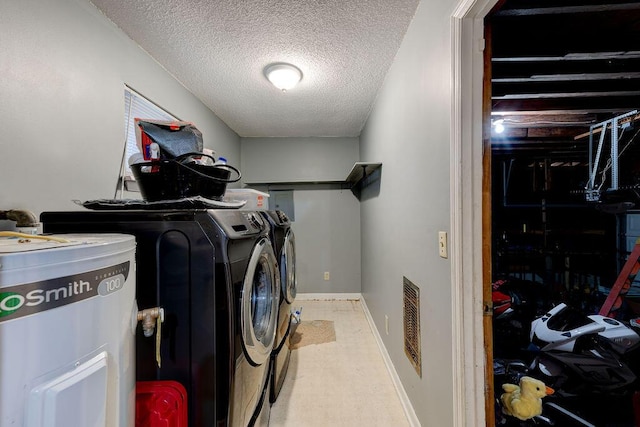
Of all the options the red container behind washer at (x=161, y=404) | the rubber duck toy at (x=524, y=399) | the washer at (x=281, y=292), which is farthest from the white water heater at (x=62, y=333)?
the rubber duck toy at (x=524, y=399)

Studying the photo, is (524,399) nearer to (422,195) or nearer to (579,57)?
(422,195)

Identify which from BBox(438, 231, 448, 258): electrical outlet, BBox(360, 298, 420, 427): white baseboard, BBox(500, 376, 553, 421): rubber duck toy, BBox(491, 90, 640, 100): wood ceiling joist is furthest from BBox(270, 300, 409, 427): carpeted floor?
BBox(491, 90, 640, 100): wood ceiling joist

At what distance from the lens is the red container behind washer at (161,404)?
83cm

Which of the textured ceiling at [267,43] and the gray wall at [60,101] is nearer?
the gray wall at [60,101]

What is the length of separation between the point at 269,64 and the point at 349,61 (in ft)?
1.97

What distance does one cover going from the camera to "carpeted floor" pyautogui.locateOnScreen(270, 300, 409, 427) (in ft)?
5.36

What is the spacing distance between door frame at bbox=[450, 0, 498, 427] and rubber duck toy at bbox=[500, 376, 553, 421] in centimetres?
42

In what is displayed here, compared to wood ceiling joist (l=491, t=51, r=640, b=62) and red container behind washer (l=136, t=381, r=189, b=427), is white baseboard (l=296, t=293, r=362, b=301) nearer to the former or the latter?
red container behind washer (l=136, t=381, r=189, b=427)

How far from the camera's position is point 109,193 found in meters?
1.51

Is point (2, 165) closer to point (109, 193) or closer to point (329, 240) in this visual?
point (109, 193)

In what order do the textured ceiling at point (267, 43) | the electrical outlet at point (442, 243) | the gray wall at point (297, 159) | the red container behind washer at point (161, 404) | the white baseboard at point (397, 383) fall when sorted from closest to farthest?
1. the red container behind washer at point (161, 404)
2. the electrical outlet at point (442, 243)
3. the textured ceiling at point (267, 43)
4. the white baseboard at point (397, 383)
5. the gray wall at point (297, 159)

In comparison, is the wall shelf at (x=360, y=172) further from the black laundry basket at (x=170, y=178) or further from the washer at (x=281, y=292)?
the black laundry basket at (x=170, y=178)

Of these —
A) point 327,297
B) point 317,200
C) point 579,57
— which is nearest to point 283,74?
point 579,57

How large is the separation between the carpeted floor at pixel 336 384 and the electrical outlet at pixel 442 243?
120cm
